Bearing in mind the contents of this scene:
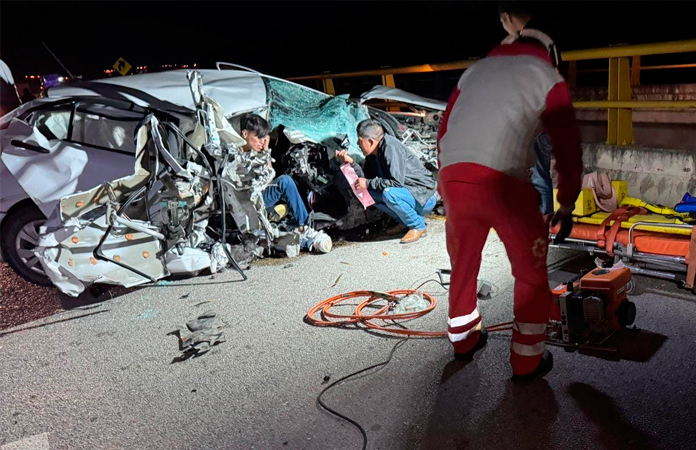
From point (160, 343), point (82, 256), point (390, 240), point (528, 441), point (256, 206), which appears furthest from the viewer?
point (390, 240)

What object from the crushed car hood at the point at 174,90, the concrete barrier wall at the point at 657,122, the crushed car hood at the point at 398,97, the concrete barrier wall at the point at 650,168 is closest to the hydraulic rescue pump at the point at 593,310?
the concrete barrier wall at the point at 650,168

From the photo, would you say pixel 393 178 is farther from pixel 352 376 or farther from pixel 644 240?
pixel 352 376

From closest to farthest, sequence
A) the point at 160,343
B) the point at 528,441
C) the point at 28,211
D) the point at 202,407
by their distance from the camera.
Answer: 1. the point at 528,441
2. the point at 202,407
3. the point at 160,343
4. the point at 28,211

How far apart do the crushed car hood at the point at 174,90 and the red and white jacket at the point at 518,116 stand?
2947 mm

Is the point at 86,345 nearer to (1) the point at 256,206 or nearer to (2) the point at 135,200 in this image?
(2) the point at 135,200

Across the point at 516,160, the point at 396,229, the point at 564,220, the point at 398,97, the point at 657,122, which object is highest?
the point at 516,160

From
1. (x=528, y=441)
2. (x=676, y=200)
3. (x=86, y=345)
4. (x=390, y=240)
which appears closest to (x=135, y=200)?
(x=86, y=345)

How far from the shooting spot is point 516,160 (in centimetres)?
271

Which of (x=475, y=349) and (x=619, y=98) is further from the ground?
(x=619, y=98)

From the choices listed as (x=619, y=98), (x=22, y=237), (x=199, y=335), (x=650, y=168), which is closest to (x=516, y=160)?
(x=199, y=335)

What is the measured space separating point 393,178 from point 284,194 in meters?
1.15

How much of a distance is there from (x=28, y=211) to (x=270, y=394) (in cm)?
300

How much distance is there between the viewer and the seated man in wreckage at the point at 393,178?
568 centimetres

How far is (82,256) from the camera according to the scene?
4.31 m
